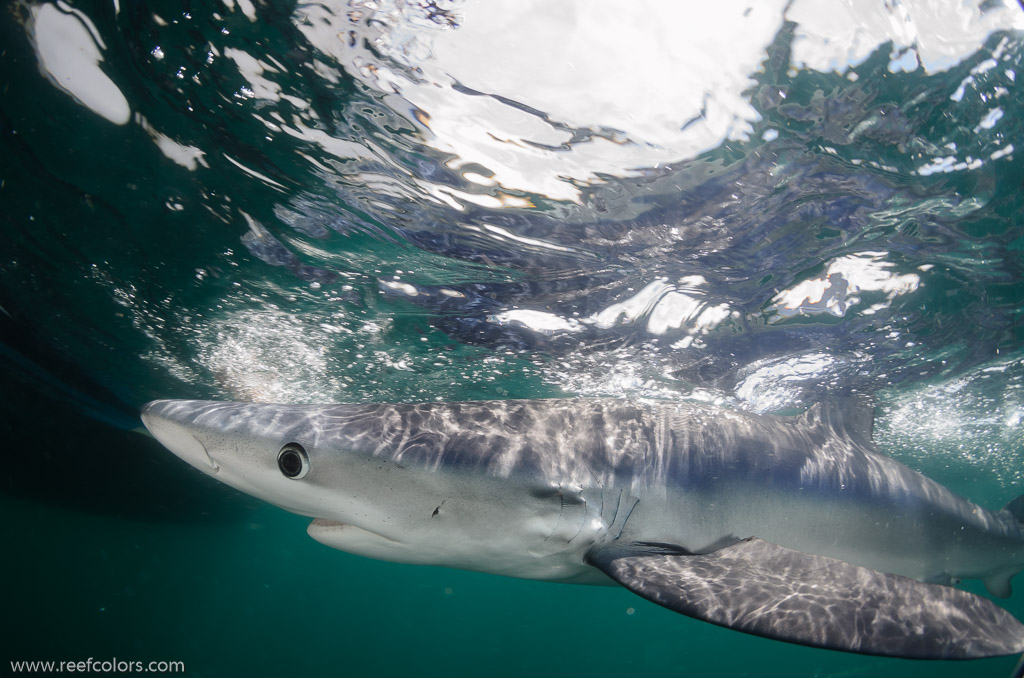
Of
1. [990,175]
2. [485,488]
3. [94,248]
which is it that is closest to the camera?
[485,488]

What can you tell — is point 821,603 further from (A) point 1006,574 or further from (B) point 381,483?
→ (A) point 1006,574

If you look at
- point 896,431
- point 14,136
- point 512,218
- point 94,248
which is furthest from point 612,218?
point 896,431

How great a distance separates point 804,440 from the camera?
201 inches

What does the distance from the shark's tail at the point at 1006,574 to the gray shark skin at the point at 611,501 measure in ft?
14.2

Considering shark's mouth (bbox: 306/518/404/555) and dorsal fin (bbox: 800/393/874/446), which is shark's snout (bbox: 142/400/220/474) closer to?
shark's mouth (bbox: 306/518/404/555)

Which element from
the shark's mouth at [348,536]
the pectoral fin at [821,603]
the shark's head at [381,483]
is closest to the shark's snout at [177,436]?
the shark's head at [381,483]

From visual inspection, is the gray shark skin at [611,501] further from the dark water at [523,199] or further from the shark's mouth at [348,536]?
the dark water at [523,199]

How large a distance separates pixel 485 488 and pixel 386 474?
68cm

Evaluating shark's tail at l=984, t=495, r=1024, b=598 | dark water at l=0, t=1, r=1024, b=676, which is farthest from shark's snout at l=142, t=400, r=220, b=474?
shark's tail at l=984, t=495, r=1024, b=598

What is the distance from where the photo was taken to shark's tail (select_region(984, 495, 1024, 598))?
7.11 metres

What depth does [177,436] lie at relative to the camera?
2.73 meters

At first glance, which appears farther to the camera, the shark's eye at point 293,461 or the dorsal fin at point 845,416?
the dorsal fin at point 845,416

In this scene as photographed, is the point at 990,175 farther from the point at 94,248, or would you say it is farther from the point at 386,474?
the point at 94,248

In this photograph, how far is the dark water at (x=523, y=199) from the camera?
379cm
